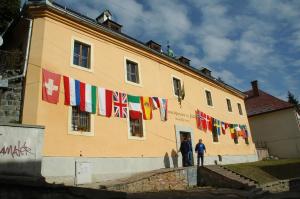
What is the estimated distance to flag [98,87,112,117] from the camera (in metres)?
12.5

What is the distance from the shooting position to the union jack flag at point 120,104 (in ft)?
43.3

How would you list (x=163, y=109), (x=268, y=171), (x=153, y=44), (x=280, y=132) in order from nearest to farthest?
(x=163, y=109), (x=268, y=171), (x=153, y=44), (x=280, y=132)

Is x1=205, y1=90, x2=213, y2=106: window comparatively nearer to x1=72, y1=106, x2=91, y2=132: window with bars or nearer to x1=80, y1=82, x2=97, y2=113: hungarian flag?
x1=80, y1=82, x2=97, y2=113: hungarian flag

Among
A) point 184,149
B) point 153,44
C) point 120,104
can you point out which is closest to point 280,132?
point 184,149

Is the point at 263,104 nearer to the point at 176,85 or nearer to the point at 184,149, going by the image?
the point at 176,85

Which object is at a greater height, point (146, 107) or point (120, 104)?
point (146, 107)

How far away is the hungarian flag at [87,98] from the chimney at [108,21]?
5008mm

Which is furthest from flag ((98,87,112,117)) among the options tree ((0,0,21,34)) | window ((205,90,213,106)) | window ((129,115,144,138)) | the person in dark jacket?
window ((205,90,213,106))

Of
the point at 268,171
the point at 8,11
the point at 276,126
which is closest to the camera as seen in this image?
the point at 8,11

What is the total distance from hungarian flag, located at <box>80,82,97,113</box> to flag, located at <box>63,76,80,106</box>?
19 centimetres

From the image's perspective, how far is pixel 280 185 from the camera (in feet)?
49.8

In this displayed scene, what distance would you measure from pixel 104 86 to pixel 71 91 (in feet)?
6.29

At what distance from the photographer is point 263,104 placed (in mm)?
30984

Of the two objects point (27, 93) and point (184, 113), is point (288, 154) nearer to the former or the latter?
point (184, 113)
